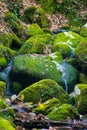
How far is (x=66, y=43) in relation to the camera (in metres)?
12.5

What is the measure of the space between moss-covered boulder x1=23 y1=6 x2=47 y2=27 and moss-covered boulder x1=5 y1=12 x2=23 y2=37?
1.01m

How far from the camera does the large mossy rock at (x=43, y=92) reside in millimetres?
8791

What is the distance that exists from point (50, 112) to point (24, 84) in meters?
3.20

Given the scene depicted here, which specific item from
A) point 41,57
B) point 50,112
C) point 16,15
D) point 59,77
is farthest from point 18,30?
point 50,112

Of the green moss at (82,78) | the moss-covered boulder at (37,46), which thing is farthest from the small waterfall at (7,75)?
the green moss at (82,78)

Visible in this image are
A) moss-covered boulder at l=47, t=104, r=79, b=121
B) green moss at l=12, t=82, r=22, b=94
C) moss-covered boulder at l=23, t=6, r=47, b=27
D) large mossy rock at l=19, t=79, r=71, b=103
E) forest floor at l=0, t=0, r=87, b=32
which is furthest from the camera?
moss-covered boulder at l=23, t=6, r=47, b=27

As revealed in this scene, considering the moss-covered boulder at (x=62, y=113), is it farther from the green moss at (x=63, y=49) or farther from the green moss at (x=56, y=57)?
the green moss at (x=63, y=49)

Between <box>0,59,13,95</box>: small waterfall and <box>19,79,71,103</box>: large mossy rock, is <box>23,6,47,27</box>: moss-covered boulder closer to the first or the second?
<box>0,59,13,95</box>: small waterfall

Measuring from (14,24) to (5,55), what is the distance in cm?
265

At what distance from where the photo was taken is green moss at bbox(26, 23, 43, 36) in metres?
13.8

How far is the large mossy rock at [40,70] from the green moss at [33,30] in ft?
8.11

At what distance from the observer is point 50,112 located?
25.0ft

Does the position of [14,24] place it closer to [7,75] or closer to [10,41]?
[10,41]

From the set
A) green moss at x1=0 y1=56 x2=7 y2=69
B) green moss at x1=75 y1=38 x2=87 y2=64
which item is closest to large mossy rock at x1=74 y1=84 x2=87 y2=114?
green moss at x1=75 y1=38 x2=87 y2=64
